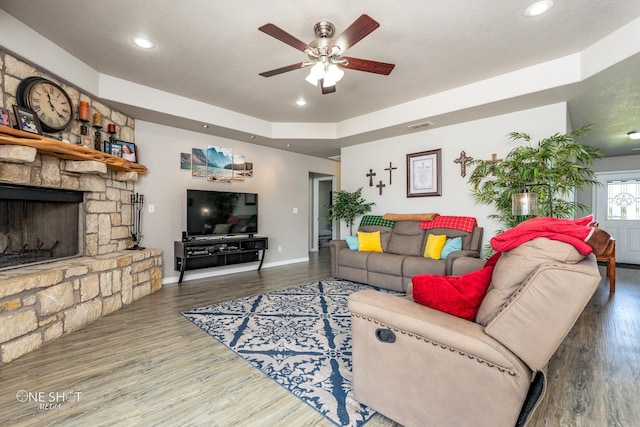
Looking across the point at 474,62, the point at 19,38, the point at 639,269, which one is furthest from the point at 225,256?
the point at 639,269

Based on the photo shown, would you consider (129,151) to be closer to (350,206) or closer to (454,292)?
(350,206)

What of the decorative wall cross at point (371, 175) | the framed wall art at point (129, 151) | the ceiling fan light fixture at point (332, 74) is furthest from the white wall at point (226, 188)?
the ceiling fan light fixture at point (332, 74)

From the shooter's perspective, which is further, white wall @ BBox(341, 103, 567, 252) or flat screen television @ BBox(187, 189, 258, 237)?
flat screen television @ BBox(187, 189, 258, 237)

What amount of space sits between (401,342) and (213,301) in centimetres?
274

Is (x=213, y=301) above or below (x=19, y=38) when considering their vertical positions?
below

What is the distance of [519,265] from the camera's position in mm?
1286

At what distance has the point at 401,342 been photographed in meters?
1.41

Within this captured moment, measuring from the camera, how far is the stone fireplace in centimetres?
228

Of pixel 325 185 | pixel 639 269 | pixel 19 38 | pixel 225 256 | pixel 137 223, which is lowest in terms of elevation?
pixel 639 269

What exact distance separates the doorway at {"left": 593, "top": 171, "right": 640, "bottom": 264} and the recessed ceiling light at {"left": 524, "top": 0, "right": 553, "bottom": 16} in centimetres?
615

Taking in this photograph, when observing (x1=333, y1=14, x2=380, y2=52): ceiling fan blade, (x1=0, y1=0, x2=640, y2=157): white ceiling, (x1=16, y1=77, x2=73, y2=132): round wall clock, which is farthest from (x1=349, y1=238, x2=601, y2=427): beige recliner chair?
(x1=16, y1=77, x2=73, y2=132): round wall clock

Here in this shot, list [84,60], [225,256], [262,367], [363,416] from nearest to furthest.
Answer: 1. [363,416]
2. [262,367]
3. [84,60]
4. [225,256]

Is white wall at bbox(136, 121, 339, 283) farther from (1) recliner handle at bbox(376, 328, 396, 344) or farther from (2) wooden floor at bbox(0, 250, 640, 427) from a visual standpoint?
(1) recliner handle at bbox(376, 328, 396, 344)

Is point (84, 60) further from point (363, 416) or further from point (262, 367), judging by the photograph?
point (363, 416)
